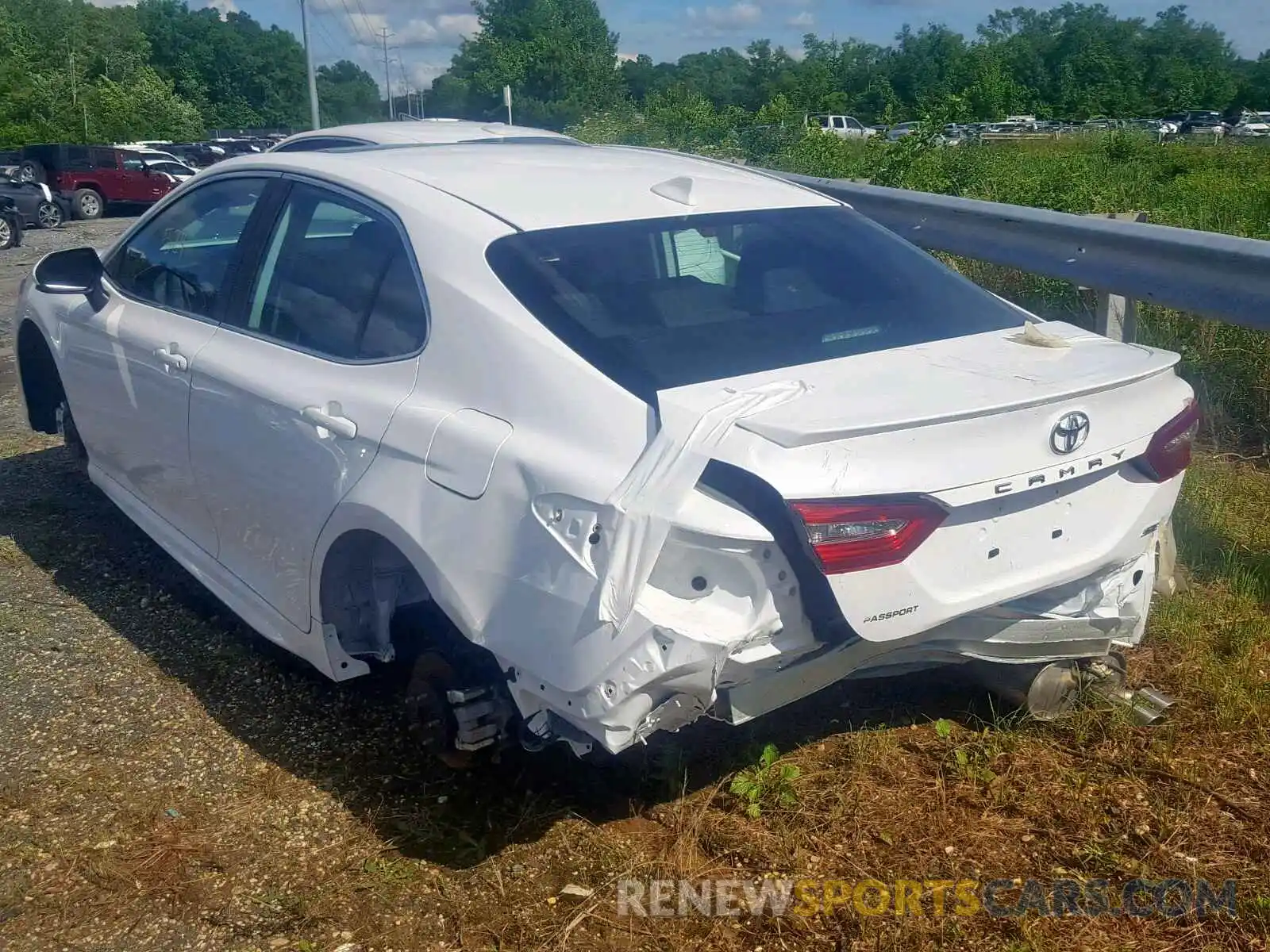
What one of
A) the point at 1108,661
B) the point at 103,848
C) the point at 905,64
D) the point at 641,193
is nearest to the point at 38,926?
the point at 103,848

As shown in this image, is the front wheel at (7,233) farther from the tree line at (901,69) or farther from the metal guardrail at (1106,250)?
the tree line at (901,69)

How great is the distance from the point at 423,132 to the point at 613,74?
2439 inches

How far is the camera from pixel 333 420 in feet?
10.2

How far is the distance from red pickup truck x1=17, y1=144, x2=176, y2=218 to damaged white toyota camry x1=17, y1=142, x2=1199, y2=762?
24.1 m

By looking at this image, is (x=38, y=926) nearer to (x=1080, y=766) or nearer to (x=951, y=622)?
(x=951, y=622)

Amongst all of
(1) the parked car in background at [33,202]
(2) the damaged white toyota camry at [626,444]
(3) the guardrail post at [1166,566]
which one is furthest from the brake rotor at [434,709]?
(1) the parked car in background at [33,202]

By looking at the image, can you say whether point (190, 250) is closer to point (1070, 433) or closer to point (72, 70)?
point (1070, 433)

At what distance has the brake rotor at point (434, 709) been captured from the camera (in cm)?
306

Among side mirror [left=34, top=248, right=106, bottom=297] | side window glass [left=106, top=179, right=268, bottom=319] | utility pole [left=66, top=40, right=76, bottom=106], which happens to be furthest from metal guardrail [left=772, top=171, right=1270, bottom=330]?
utility pole [left=66, top=40, right=76, bottom=106]

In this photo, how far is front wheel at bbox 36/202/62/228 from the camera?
69.3ft

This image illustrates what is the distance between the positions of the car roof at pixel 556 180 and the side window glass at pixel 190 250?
0.14 m

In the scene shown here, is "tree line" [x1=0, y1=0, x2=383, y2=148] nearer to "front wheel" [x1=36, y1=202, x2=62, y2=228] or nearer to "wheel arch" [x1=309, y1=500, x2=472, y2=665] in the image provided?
"front wheel" [x1=36, y1=202, x2=62, y2=228]

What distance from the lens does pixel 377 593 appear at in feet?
10.8

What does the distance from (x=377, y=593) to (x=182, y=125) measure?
60766 millimetres
